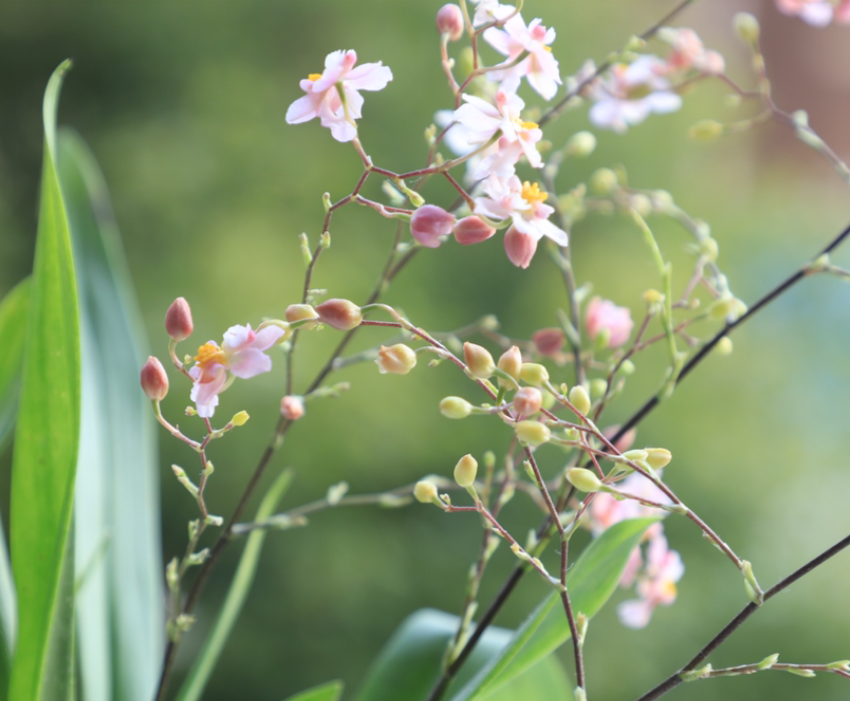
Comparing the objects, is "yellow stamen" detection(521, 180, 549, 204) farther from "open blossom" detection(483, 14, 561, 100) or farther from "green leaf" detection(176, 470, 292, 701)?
"green leaf" detection(176, 470, 292, 701)

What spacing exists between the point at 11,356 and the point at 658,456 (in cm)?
29

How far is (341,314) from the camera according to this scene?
161 millimetres

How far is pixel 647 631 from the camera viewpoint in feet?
3.17

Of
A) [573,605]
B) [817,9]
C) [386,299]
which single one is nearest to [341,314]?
[573,605]

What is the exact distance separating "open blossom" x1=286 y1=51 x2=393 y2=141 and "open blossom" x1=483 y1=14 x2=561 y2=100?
0.03 metres

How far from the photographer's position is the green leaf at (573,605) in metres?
0.20

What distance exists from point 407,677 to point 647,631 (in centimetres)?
76

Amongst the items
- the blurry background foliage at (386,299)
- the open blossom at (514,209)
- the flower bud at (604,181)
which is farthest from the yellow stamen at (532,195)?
the blurry background foliage at (386,299)

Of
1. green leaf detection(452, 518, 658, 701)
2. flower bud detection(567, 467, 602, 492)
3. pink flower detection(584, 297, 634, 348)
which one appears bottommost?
green leaf detection(452, 518, 658, 701)

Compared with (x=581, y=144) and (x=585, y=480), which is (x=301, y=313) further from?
(x=581, y=144)

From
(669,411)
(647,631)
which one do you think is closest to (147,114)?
(669,411)

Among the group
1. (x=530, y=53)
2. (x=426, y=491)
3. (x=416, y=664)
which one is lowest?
(x=416, y=664)

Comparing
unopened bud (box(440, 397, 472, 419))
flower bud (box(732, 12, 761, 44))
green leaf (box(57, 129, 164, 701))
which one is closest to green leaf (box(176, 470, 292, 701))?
green leaf (box(57, 129, 164, 701))

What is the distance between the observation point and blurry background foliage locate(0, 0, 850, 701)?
98 cm
